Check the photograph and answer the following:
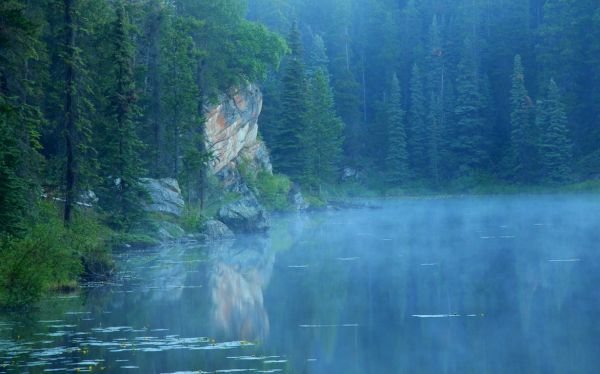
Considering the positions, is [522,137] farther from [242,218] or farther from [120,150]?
[120,150]

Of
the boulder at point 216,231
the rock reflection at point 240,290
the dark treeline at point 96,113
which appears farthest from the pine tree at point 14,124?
the boulder at point 216,231

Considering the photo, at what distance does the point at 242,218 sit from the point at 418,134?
174ft

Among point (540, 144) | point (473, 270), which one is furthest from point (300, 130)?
point (473, 270)

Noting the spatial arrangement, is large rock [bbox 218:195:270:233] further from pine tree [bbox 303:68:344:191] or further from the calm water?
pine tree [bbox 303:68:344:191]

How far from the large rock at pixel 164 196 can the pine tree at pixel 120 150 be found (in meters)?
3.99

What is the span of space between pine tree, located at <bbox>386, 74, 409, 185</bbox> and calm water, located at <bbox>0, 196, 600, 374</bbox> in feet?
181

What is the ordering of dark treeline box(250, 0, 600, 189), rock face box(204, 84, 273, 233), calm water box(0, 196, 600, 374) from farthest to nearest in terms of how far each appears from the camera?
dark treeline box(250, 0, 600, 189) → rock face box(204, 84, 273, 233) → calm water box(0, 196, 600, 374)

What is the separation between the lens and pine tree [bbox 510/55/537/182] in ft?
319

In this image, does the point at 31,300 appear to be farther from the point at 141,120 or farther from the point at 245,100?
the point at 245,100

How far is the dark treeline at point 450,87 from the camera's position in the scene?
95938 millimetres

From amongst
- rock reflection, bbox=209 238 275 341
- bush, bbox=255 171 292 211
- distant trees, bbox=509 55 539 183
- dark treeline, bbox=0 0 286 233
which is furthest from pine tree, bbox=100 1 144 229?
distant trees, bbox=509 55 539 183

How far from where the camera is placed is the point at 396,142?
107938 mm

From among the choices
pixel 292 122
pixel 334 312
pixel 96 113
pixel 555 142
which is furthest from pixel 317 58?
pixel 334 312

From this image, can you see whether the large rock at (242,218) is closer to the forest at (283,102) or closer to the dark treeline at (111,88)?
the forest at (283,102)
